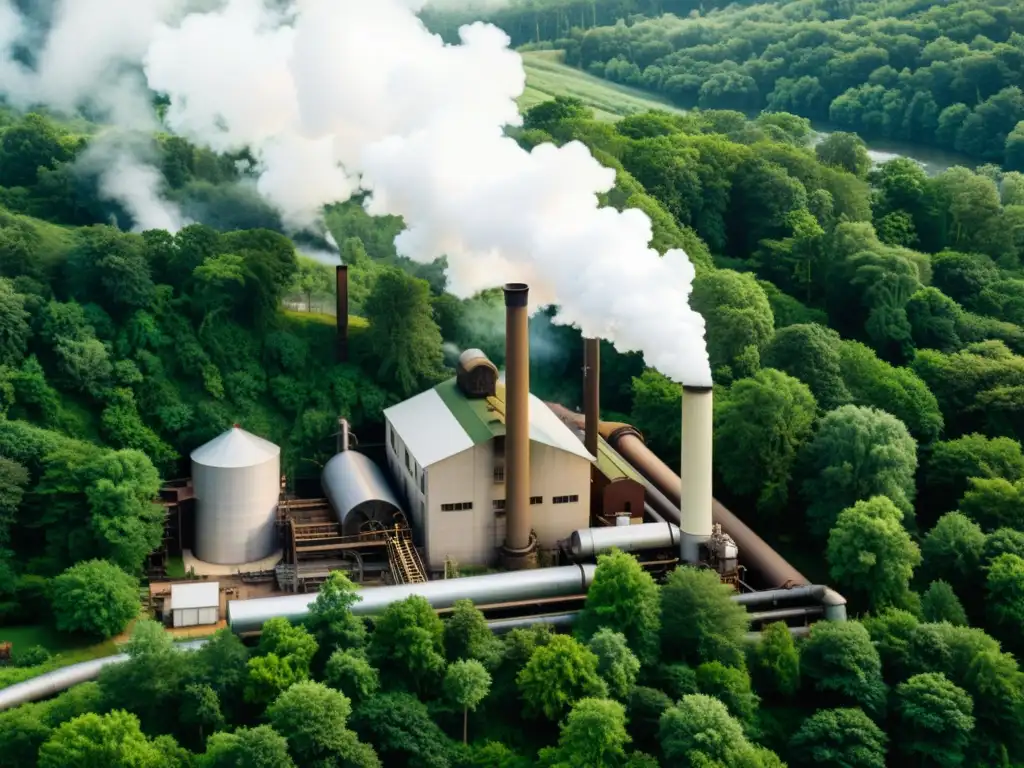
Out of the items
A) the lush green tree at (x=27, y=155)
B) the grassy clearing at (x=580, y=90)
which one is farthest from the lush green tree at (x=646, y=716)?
the grassy clearing at (x=580, y=90)

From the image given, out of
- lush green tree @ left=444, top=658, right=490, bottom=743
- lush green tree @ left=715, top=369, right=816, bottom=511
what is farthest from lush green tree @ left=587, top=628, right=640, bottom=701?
lush green tree @ left=715, top=369, right=816, bottom=511

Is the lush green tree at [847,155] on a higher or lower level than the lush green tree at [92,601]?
higher

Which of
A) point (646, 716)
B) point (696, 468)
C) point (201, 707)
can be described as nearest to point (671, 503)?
point (696, 468)

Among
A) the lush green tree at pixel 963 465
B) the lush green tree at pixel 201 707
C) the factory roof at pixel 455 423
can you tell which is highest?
the factory roof at pixel 455 423

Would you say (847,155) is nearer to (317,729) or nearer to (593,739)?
(593,739)

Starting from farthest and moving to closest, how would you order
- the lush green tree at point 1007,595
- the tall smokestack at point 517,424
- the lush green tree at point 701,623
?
the lush green tree at point 1007,595
the tall smokestack at point 517,424
the lush green tree at point 701,623

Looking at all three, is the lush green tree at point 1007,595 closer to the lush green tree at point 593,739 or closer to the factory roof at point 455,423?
the factory roof at point 455,423

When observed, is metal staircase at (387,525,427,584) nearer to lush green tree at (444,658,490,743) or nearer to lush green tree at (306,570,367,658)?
lush green tree at (306,570,367,658)
